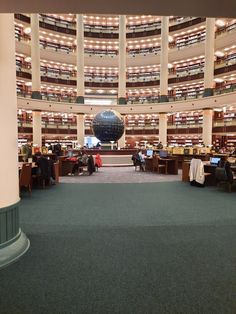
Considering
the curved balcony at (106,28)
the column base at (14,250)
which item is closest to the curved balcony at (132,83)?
the curved balcony at (106,28)

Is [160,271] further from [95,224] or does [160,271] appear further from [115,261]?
[95,224]

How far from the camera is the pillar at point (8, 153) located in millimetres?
3213

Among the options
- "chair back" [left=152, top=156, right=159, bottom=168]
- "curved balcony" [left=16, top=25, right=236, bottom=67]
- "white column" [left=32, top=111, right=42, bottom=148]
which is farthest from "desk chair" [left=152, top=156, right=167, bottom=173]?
"curved balcony" [left=16, top=25, right=236, bottom=67]

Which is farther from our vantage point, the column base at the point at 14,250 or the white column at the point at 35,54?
the white column at the point at 35,54

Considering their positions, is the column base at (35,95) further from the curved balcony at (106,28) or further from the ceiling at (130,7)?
the ceiling at (130,7)

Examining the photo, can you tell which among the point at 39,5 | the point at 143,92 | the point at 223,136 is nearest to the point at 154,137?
the point at 143,92

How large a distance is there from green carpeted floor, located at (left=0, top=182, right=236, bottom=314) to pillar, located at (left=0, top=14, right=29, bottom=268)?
27 cm

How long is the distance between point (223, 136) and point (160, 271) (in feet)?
76.6

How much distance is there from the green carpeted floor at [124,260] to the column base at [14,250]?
0.34 ft

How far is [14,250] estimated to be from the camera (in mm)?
3291

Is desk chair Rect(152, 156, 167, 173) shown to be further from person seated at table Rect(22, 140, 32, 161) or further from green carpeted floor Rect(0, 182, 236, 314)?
green carpeted floor Rect(0, 182, 236, 314)

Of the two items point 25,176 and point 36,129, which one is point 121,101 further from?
point 25,176

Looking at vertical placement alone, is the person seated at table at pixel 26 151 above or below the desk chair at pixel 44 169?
above

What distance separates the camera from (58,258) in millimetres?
3229
